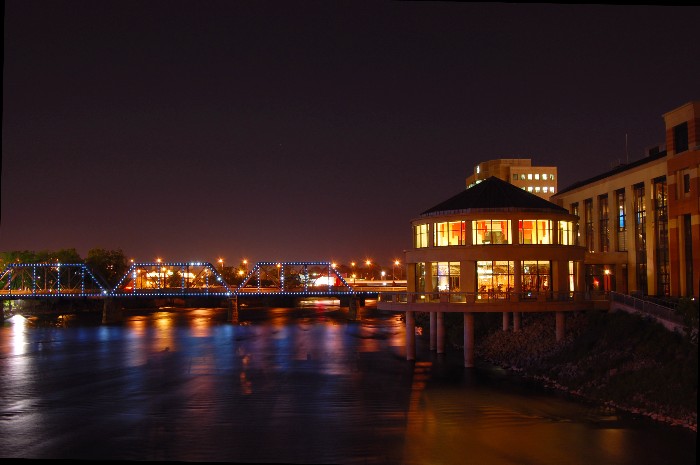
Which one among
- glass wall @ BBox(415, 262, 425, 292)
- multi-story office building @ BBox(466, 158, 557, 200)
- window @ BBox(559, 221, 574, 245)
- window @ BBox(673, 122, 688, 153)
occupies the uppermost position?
multi-story office building @ BBox(466, 158, 557, 200)

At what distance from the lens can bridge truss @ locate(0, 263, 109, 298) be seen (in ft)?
435

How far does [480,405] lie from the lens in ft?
132

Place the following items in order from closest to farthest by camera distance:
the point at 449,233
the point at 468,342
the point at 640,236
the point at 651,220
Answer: the point at 468,342, the point at 449,233, the point at 651,220, the point at 640,236

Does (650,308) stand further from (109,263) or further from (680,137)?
(109,263)

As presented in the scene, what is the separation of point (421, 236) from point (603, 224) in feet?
78.2

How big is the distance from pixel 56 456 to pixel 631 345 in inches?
1306

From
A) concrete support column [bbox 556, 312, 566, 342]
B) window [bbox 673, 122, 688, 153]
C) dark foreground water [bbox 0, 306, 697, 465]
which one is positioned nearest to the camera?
dark foreground water [bbox 0, 306, 697, 465]

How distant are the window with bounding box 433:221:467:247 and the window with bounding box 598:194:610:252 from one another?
23025 millimetres

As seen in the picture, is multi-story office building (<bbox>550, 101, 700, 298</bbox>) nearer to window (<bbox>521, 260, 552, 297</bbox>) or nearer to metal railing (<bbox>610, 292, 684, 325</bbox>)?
metal railing (<bbox>610, 292, 684, 325</bbox>)

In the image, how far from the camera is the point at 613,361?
137 feet

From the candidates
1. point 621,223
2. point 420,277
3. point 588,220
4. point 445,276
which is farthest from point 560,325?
point 588,220

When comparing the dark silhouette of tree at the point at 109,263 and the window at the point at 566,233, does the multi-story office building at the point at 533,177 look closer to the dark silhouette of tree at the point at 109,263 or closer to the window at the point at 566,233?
the dark silhouette of tree at the point at 109,263

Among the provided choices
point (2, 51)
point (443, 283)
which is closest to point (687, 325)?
point (443, 283)

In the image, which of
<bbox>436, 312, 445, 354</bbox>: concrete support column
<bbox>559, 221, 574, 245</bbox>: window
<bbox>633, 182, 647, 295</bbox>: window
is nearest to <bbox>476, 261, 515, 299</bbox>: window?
<bbox>559, 221, 574, 245</bbox>: window
